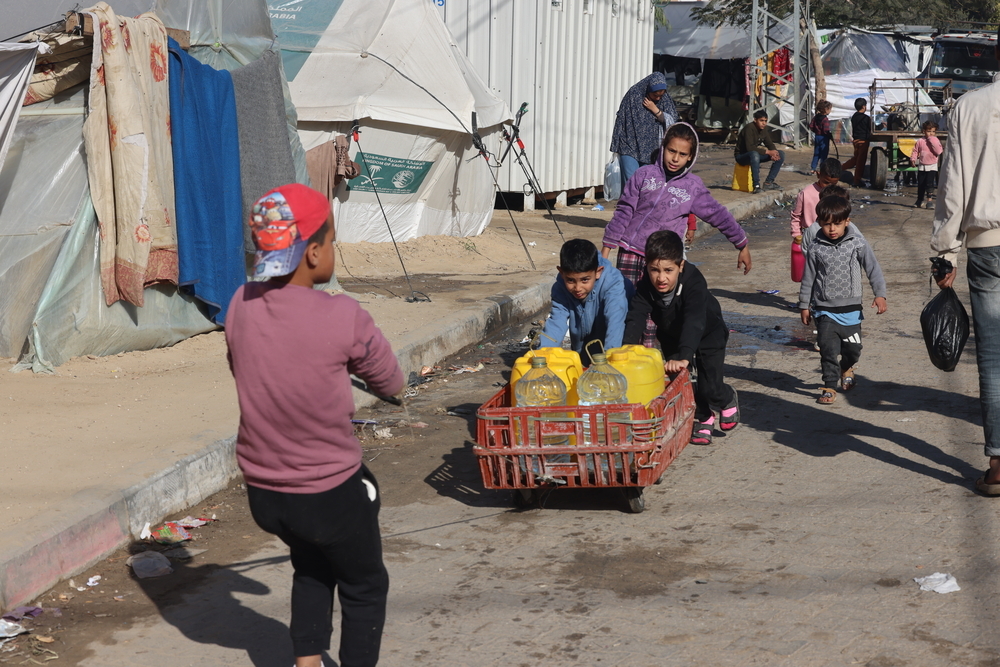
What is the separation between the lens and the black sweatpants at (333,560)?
3.00m

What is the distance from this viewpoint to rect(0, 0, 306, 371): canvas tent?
6820mm

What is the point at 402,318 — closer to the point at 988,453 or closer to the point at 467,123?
the point at 467,123

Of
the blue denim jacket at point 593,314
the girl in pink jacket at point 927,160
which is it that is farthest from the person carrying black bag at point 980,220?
the girl in pink jacket at point 927,160

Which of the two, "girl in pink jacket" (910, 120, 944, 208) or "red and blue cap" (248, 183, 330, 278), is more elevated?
"red and blue cap" (248, 183, 330, 278)

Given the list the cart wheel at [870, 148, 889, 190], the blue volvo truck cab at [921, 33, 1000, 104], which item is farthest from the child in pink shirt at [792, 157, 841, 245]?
the blue volvo truck cab at [921, 33, 1000, 104]

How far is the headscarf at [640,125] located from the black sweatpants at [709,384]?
571 centimetres

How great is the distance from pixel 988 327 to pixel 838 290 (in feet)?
6.78

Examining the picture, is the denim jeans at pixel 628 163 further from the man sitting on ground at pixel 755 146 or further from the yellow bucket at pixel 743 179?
the yellow bucket at pixel 743 179

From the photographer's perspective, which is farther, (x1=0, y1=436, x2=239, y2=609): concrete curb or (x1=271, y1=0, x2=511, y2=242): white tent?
(x1=271, y1=0, x2=511, y2=242): white tent

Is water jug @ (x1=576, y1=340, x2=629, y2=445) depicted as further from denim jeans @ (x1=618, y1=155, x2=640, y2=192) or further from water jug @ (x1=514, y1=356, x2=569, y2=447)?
denim jeans @ (x1=618, y1=155, x2=640, y2=192)

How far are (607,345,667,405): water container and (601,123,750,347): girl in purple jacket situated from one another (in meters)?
1.59

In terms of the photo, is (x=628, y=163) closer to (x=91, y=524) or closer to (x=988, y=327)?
(x=988, y=327)

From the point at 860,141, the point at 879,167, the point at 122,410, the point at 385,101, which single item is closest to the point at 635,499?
the point at 122,410

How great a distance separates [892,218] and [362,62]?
9.76 m
